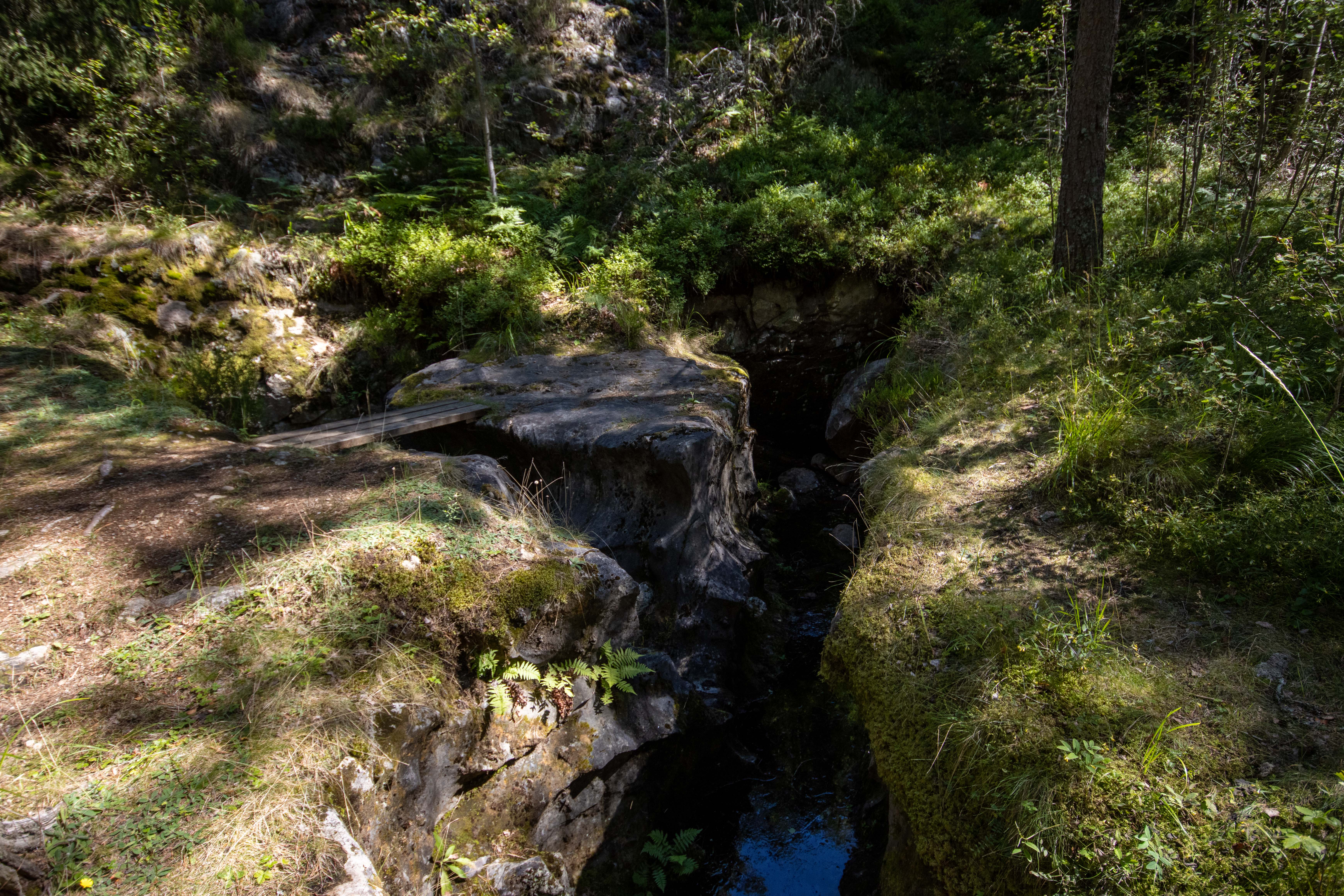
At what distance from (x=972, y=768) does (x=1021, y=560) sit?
1449 millimetres

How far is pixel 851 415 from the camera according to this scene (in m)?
8.04

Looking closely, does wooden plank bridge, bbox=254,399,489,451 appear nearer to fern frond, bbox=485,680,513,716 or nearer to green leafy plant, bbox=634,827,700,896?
fern frond, bbox=485,680,513,716

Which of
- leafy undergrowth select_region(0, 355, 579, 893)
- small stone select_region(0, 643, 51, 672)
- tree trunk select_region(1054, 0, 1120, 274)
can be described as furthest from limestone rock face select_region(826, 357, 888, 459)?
small stone select_region(0, 643, 51, 672)

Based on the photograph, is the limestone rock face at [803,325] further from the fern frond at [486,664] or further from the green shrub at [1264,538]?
the fern frond at [486,664]

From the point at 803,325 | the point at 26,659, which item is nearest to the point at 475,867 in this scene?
the point at 26,659

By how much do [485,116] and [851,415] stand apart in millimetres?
6324

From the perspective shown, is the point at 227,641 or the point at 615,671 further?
the point at 615,671

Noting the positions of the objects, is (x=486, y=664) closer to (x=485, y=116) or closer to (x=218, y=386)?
(x=218, y=386)

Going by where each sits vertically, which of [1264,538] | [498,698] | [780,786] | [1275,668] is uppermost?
[1264,538]

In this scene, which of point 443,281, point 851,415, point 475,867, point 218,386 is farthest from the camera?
point 851,415

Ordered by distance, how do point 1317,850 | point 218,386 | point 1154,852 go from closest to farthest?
point 1317,850, point 1154,852, point 218,386

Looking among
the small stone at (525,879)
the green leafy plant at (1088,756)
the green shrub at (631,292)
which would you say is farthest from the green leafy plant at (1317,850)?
the green shrub at (631,292)

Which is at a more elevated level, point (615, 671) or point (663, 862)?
point (615, 671)

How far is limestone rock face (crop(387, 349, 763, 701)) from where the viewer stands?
17.5ft
